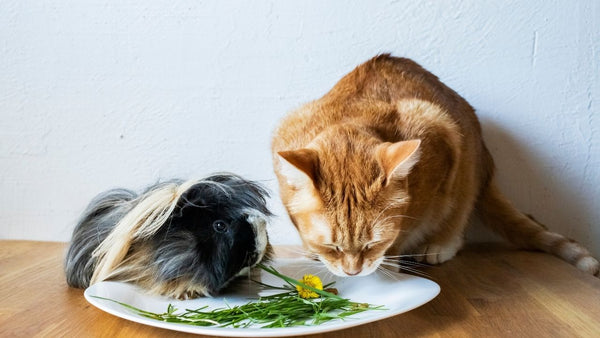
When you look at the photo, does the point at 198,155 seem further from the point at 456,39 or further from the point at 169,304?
the point at 456,39

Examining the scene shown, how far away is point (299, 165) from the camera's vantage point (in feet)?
3.98

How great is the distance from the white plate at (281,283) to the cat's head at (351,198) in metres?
0.06

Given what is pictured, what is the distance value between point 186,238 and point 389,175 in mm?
492

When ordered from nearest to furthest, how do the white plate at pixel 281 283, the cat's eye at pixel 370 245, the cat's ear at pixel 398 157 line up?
the white plate at pixel 281 283 < the cat's ear at pixel 398 157 < the cat's eye at pixel 370 245

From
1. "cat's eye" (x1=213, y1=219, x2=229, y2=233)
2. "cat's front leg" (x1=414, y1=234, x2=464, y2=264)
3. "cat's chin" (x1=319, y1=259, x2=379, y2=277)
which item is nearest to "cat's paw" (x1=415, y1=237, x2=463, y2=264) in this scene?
"cat's front leg" (x1=414, y1=234, x2=464, y2=264)

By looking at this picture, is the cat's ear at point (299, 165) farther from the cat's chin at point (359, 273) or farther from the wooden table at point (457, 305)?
the wooden table at point (457, 305)

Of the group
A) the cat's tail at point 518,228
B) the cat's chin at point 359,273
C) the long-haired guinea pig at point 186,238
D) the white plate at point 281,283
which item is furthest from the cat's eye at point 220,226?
the cat's tail at point 518,228

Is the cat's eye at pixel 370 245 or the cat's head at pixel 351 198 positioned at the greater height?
the cat's head at pixel 351 198

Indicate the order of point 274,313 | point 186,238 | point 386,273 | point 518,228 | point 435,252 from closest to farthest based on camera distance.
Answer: point 274,313, point 186,238, point 386,273, point 435,252, point 518,228

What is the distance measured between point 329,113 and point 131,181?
2.65 ft

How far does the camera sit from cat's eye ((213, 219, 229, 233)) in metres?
1.27

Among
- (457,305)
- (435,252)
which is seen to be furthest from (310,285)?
(435,252)

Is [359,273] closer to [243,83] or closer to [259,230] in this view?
[259,230]

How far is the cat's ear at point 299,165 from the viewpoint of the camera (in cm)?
120
